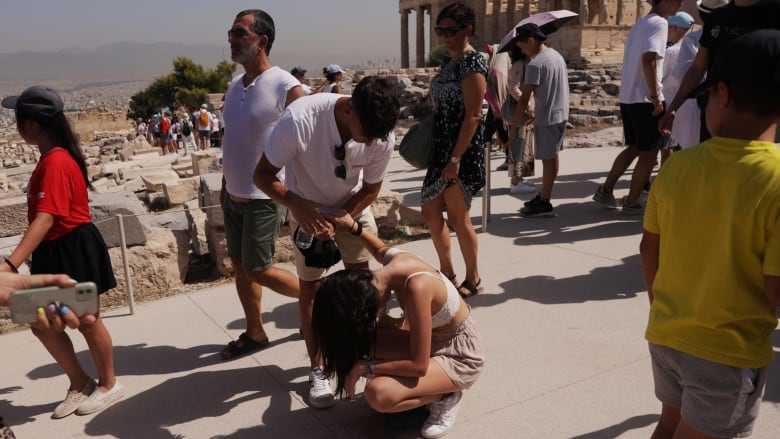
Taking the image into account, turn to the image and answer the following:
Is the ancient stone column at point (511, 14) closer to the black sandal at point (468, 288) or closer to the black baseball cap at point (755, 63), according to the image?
the black sandal at point (468, 288)

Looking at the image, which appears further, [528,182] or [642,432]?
[528,182]

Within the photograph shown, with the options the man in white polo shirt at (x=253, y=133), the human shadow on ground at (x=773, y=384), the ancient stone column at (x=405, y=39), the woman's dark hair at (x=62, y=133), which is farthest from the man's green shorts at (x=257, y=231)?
the ancient stone column at (x=405, y=39)

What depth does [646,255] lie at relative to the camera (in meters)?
2.18

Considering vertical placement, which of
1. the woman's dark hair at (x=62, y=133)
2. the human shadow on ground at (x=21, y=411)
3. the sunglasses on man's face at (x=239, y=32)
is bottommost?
the human shadow on ground at (x=21, y=411)

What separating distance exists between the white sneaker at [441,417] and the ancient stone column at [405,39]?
167 ft

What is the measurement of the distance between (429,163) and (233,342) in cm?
172

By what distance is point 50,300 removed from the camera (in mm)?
2049

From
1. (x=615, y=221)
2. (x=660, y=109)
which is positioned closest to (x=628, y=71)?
(x=660, y=109)

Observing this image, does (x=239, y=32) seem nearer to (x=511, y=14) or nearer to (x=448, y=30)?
(x=448, y=30)

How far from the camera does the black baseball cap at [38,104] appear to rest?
3.07 metres

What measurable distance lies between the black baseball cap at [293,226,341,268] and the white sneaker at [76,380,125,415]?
4.00 feet

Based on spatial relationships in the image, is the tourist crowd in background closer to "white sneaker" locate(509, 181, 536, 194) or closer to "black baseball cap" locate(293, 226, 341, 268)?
"black baseball cap" locate(293, 226, 341, 268)

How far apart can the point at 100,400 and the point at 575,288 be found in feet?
10.2

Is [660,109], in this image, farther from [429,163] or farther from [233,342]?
[233,342]
